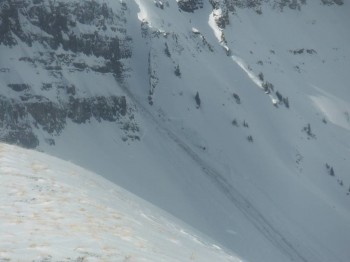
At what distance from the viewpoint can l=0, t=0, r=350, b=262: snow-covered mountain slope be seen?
62.9 m

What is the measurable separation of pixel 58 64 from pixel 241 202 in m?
31.6

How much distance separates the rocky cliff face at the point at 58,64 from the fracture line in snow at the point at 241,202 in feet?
14.1

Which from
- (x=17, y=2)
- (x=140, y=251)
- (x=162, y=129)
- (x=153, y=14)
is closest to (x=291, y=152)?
(x=162, y=129)

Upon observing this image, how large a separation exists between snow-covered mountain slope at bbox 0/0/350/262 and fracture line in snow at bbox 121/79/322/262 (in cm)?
19

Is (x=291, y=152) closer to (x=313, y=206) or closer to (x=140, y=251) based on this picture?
(x=313, y=206)

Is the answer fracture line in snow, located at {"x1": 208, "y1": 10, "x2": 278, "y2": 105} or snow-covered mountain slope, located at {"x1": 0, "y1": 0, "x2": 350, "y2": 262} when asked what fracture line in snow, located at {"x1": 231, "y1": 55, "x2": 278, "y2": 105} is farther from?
snow-covered mountain slope, located at {"x1": 0, "y1": 0, "x2": 350, "y2": 262}

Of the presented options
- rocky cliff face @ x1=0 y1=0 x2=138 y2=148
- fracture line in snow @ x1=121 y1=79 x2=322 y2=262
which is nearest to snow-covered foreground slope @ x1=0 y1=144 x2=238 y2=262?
fracture line in snow @ x1=121 y1=79 x2=322 y2=262

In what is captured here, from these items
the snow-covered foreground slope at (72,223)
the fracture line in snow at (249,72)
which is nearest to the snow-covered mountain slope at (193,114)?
the fracture line in snow at (249,72)

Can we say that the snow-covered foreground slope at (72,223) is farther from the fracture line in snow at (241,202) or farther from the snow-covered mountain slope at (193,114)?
the fracture line in snow at (241,202)

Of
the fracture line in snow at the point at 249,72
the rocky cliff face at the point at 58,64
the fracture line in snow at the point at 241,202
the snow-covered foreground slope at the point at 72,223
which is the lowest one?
the fracture line in snow at the point at 241,202

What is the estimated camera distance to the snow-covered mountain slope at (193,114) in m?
62.9

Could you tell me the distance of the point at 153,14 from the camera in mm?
84688

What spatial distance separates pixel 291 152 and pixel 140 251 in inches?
2637

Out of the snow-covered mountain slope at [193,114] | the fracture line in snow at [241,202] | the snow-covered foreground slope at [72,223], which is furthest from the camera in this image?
the snow-covered mountain slope at [193,114]
